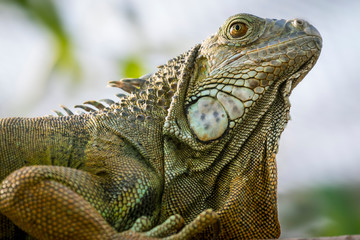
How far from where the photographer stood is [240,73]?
4027 mm

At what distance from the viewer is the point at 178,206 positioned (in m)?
3.80

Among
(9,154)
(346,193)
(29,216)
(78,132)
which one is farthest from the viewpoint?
(346,193)

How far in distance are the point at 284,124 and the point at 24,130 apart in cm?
255

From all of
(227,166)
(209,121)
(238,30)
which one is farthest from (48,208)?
(238,30)

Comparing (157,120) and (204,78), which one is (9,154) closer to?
(157,120)

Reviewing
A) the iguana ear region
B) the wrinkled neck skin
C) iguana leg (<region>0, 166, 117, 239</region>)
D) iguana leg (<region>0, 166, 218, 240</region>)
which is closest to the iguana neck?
the wrinkled neck skin

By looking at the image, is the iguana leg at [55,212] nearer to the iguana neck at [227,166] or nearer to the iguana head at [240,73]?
the iguana neck at [227,166]

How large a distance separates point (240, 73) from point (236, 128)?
1.79ft

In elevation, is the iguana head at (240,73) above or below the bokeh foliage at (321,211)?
above

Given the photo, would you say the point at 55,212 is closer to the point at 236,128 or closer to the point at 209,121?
the point at 209,121

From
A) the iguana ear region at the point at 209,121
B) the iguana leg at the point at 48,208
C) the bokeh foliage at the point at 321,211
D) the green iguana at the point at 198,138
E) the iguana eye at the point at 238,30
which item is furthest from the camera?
the bokeh foliage at the point at 321,211

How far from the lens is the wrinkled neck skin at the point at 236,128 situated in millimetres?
3908

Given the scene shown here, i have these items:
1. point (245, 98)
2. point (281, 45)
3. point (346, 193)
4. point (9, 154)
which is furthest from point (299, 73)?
point (346, 193)

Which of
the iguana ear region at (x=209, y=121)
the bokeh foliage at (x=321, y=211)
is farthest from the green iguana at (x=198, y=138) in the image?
the bokeh foliage at (x=321, y=211)
